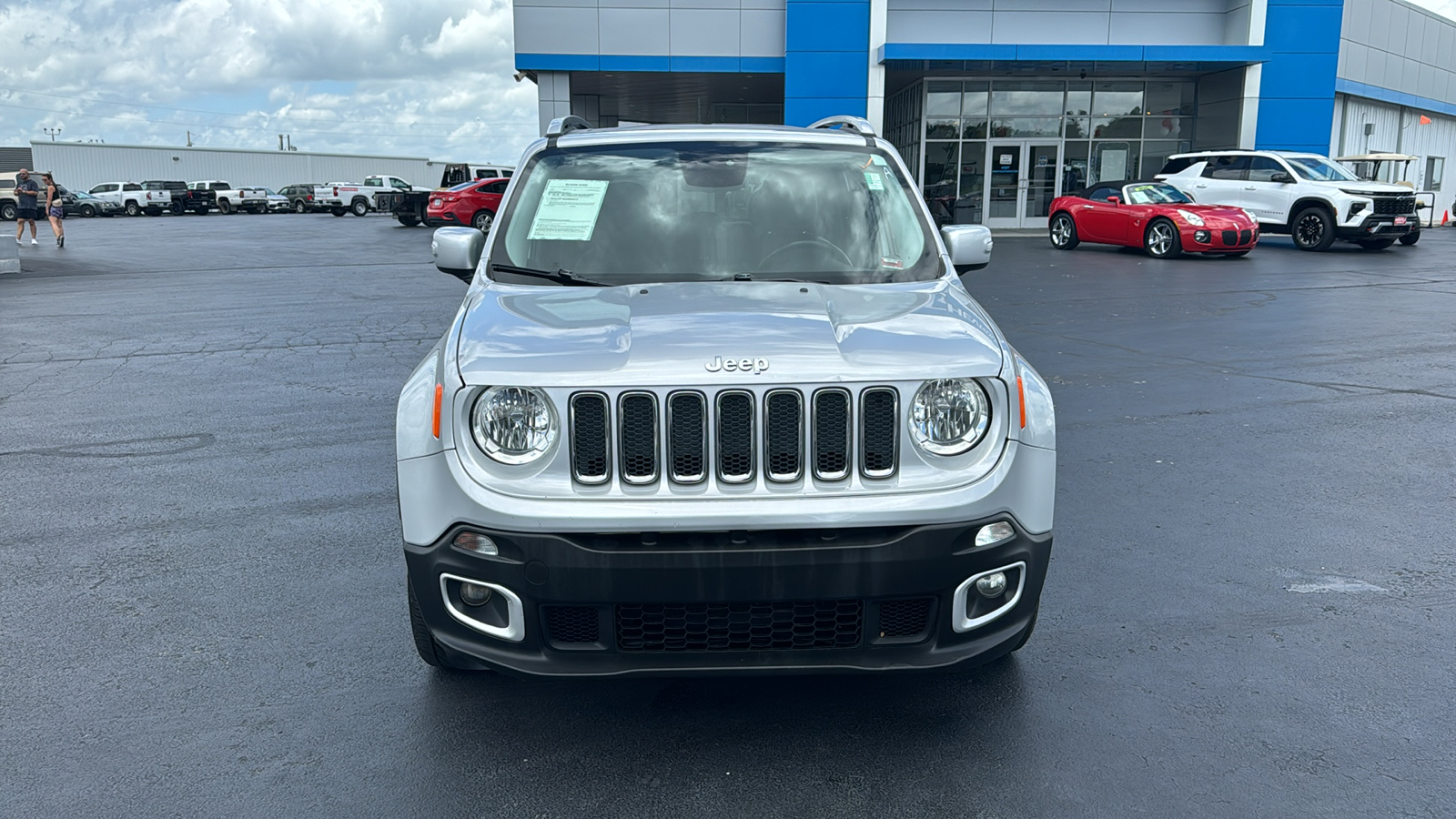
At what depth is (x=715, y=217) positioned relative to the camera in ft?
13.8

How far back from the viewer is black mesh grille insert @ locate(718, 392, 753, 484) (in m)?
2.86

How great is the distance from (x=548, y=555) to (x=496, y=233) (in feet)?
6.02

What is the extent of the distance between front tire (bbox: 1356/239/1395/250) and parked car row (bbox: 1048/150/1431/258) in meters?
0.03

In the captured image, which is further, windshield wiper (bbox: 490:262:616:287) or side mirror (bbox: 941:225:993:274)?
side mirror (bbox: 941:225:993:274)

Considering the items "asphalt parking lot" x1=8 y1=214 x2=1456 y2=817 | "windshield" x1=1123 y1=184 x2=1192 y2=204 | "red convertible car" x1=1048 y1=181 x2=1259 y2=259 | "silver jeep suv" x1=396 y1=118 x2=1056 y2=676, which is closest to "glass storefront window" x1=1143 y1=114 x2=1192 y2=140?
"red convertible car" x1=1048 y1=181 x2=1259 y2=259

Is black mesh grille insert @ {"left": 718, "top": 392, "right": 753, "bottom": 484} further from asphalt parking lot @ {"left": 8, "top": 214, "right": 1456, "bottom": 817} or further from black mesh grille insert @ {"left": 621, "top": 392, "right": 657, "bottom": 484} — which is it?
asphalt parking lot @ {"left": 8, "top": 214, "right": 1456, "bottom": 817}

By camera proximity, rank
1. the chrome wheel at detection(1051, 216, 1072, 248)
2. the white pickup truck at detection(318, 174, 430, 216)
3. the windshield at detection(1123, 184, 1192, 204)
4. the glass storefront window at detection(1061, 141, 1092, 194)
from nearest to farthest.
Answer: the windshield at detection(1123, 184, 1192, 204), the chrome wheel at detection(1051, 216, 1072, 248), the glass storefront window at detection(1061, 141, 1092, 194), the white pickup truck at detection(318, 174, 430, 216)

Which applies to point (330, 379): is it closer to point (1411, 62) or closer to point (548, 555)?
point (548, 555)

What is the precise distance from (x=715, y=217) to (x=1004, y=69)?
90.5 feet

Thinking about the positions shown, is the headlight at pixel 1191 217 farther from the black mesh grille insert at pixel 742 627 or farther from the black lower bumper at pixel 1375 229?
the black mesh grille insert at pixel 742 627

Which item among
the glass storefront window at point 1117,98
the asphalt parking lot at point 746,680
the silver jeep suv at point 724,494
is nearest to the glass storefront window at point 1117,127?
the glass storefront window at point 1117,98

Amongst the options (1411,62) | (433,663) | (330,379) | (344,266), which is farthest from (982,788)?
(1411,62)

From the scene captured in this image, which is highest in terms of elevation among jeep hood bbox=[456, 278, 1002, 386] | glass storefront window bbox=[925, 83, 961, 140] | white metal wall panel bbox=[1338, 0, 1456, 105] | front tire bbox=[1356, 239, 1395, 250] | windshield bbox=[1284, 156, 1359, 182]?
white metal wall panel bbox=[1338, 0, 1456, 105]

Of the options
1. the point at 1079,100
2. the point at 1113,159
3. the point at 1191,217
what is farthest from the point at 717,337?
the point at 1113,159
